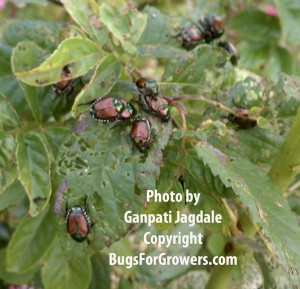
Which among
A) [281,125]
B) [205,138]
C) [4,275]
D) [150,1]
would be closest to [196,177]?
[205,138]

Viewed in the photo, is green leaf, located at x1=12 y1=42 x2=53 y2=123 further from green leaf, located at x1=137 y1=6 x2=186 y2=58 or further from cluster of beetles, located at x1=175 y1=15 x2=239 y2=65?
cluster of beetles, located at x1=175 y1=15 x2=239 y2=65

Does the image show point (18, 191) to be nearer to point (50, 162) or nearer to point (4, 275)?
point (50, 162)

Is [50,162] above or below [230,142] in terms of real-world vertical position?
below

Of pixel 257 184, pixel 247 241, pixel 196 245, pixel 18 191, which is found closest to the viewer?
pixel 257 184

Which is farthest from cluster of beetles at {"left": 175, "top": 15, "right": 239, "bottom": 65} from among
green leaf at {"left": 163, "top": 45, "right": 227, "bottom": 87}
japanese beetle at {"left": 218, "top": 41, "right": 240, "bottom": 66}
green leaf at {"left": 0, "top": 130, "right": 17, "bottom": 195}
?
green leaf at {"left": 0, "top": 130, "right": 17, "bottom": 195}

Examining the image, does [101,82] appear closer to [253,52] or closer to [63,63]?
[63,63]

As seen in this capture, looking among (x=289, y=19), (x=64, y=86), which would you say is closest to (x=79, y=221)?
(x=64, y=86)
